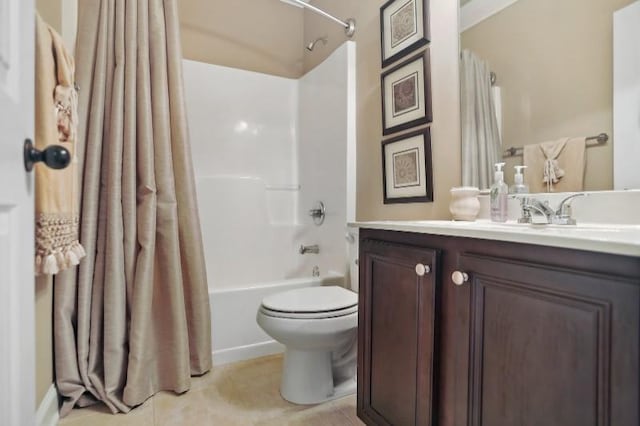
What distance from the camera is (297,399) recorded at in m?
1.54

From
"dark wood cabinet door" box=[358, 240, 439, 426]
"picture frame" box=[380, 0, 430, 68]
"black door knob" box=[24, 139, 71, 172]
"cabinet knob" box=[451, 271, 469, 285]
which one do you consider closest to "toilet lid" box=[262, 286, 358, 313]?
"dark wood cabinet door" box=[358, 240, 439, 426]

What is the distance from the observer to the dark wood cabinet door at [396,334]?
1001 mm

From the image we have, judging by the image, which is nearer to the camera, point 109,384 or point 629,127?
point 629,127

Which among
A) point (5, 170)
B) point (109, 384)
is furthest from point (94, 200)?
point (5, 170)

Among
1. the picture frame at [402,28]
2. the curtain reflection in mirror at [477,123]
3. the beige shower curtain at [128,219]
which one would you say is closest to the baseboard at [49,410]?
the beige shower curtain at [128,219]

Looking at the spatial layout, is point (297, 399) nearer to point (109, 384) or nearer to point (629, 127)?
point (109, 384)

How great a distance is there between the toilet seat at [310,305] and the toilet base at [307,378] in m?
0.23

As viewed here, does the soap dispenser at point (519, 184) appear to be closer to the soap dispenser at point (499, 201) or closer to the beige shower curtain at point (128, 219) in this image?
the soap dispenser at point (499, 201)

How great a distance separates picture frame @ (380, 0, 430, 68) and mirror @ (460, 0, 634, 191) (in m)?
0.19

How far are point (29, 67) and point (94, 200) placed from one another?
3.35ft

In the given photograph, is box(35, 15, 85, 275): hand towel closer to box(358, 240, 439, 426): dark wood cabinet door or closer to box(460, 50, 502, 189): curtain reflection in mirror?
box(358, 240, 439, 426): dark wood cabinet door

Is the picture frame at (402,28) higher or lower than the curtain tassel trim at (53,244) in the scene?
higher

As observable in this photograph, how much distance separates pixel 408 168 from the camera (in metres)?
1.73

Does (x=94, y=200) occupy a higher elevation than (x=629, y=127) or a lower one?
lower
